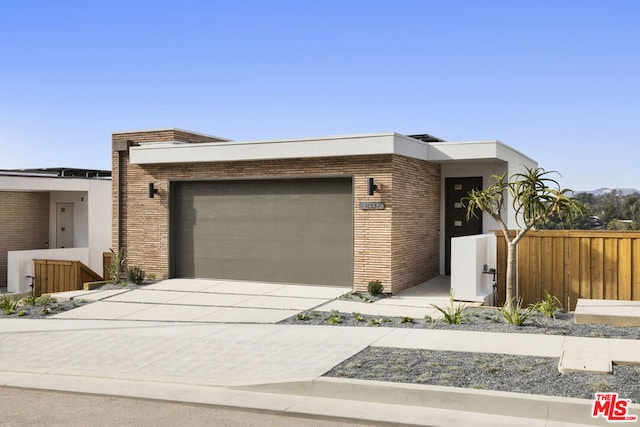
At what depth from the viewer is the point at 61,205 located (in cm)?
2594

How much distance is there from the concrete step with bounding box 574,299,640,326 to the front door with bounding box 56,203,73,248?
20827mm

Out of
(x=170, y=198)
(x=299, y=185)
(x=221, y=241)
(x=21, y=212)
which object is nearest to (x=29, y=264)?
(x=21, y=212)

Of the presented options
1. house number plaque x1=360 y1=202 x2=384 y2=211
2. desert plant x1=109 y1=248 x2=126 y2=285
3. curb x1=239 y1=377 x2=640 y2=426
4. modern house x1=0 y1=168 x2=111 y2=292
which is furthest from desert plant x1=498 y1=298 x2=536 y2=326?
modern house x1=0 y1=168 x2=111 y2=292

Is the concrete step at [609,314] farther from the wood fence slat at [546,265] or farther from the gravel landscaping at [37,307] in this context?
the gravel landscaping at [37,307]

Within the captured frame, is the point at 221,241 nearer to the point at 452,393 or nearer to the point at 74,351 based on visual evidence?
the point at 74,351

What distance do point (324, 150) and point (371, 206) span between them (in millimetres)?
1825

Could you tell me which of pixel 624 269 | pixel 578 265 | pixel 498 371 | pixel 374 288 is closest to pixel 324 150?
pixel 374 288

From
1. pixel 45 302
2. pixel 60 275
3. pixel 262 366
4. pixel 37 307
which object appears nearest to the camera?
pixel 262 366

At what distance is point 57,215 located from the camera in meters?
26.0

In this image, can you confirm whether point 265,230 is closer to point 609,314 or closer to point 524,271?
point 524,271

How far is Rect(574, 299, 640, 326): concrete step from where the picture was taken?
34.6ft

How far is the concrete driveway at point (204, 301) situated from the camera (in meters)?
12.8

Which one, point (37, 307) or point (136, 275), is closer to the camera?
point (37, 307)

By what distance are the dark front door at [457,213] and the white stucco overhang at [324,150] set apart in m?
1.50
